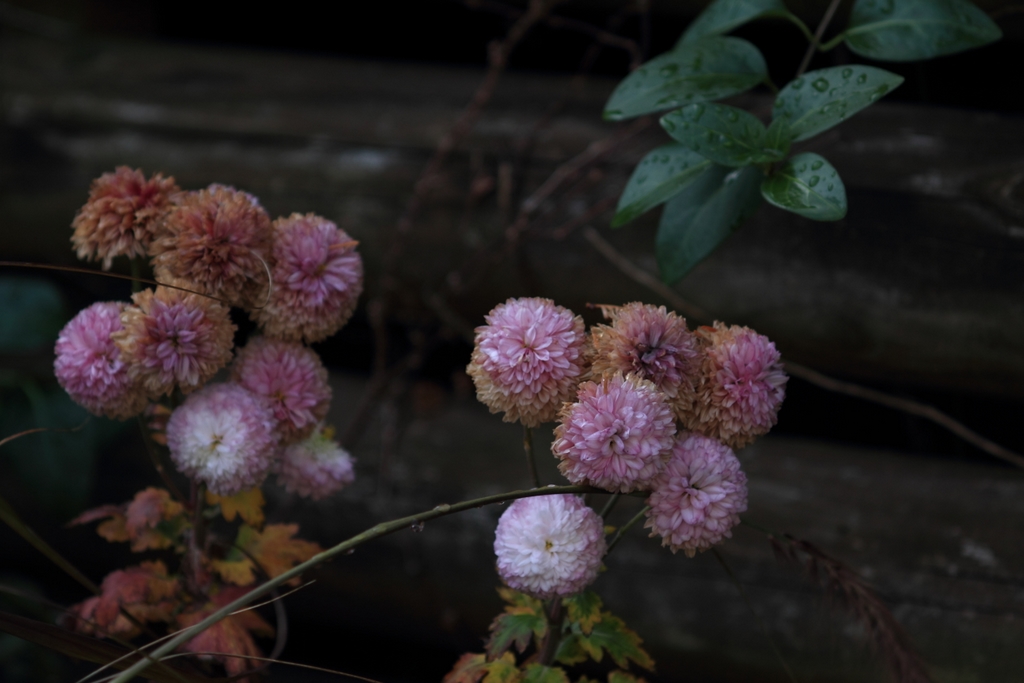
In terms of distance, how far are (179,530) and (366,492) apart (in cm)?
53

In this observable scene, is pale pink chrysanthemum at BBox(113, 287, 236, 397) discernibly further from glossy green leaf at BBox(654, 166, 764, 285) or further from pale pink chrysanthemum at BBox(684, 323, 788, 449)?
glossy green leaf at BBox(654, 166, 764, 285)

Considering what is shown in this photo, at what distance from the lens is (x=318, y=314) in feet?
1.99

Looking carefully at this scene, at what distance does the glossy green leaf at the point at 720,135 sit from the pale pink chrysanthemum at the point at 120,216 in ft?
1.38

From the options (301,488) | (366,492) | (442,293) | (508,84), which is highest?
(508,84)

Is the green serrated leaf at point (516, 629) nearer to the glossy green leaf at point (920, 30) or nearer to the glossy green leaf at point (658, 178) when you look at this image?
the glossy green leaf at point (658, 178)

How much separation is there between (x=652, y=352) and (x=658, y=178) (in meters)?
0.31

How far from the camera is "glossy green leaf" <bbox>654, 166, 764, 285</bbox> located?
812 mm

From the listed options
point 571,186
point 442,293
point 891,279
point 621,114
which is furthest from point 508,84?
point 891,279

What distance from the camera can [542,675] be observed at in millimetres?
598

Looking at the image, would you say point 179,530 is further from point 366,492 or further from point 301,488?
point 366,492

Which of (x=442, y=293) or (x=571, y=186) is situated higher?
(x=571, y=186)

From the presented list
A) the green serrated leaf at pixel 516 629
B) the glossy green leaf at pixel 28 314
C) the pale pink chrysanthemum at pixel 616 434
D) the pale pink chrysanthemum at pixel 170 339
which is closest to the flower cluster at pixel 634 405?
the pale pink chrysanthemum at pixel 616 434

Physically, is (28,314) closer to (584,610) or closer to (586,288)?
(586,288)

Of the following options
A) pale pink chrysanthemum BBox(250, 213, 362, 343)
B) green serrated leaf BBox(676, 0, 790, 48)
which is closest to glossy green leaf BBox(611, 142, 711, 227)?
green serrated leaf BBox(676, 0, 790, 48)
